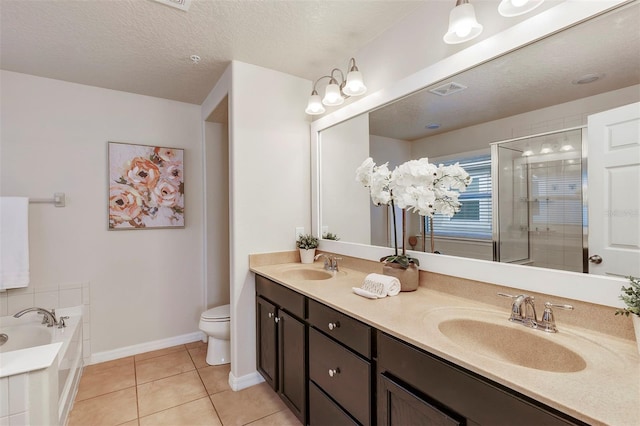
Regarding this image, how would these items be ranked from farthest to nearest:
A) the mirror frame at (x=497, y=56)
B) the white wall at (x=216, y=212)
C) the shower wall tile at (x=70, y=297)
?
the white wall at (x=216, y=212) < the shower wall tile at (x=70, y=297) < the mirror frame at (x=497, y=56)

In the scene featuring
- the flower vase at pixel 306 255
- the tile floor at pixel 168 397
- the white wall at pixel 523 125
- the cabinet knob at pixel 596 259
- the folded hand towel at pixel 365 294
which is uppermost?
the white wall at pixel 523 125

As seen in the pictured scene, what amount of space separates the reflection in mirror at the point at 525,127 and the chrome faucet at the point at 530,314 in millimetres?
166

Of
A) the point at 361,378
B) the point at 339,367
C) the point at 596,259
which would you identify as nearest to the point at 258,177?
the point at 339,367

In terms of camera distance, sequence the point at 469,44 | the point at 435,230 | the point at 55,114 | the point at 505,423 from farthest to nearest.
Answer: the point at 55,114 → the point at 435,230 → the point at 469,44 → the point at 505,423

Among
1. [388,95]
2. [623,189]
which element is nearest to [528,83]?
[623,189]

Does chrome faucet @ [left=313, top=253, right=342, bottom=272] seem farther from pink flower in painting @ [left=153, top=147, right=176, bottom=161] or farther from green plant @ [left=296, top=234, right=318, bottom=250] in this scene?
pink flower in painting @ [left=153, top=147, right=176, bottom=161]

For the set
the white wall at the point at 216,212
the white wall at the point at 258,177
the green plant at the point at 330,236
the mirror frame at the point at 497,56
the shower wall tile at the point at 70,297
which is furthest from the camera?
the white wall at the point at 216,212

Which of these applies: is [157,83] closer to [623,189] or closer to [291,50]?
[291,50]

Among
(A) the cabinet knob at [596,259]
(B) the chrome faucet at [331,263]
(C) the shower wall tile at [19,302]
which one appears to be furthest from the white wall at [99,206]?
(A) the cabinet knob at [596,259]

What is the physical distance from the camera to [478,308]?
49.8 inches

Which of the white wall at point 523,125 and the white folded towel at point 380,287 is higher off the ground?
the white wall at point 523,125

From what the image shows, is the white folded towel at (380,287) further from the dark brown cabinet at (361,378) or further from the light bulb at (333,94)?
the light bulb at (333,94)

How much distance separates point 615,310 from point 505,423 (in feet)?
1.92

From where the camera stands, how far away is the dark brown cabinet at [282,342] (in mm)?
1649
